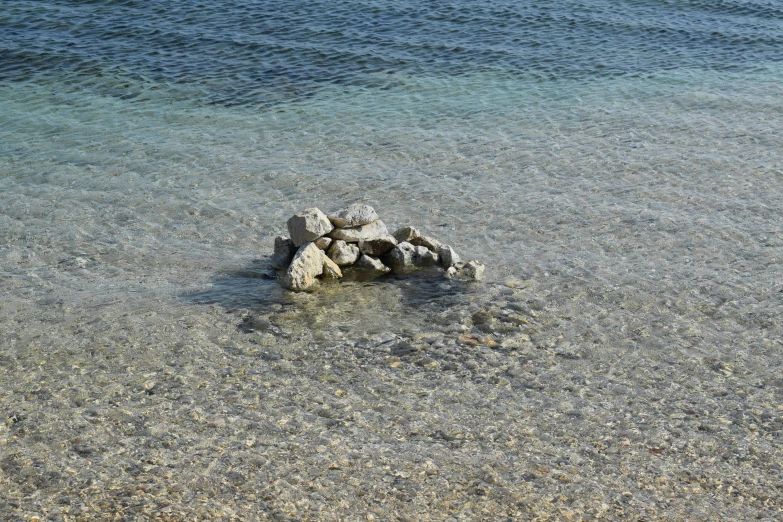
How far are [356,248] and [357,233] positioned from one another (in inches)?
8.0

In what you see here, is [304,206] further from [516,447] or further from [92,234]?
[516,447]

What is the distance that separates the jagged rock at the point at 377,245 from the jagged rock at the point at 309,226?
506mm

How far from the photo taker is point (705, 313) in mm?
9641

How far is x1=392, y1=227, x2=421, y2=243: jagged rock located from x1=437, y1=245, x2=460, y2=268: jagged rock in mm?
461

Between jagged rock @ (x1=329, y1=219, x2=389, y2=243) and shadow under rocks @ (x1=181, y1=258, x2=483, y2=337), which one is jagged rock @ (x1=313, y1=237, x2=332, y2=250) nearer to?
jagged rock @ (x1=329, y1=219, x2=389, y2=243)

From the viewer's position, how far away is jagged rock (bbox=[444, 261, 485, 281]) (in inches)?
403

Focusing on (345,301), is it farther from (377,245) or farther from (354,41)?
(354,41)

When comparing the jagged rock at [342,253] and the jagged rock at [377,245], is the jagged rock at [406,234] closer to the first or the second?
the jagged rock at [377,245]

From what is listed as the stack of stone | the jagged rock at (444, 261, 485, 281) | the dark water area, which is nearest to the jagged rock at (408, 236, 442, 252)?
the stack of stone

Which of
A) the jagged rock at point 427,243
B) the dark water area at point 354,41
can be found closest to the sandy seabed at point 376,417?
the jagged rock at point 427,243

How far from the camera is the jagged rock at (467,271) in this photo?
10227 mm

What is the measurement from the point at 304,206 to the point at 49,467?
6.97 m

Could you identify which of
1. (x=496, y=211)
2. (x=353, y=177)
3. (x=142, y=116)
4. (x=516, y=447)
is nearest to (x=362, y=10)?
(x=142, y=116)

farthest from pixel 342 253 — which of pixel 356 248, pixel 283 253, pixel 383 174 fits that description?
pixel 383 174
